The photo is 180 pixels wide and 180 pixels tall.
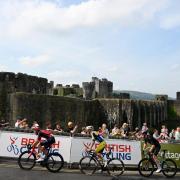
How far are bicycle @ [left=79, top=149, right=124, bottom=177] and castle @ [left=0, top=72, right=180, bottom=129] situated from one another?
1519 cm

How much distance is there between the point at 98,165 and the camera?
19172mm

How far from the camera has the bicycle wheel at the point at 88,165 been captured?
62.4 ft

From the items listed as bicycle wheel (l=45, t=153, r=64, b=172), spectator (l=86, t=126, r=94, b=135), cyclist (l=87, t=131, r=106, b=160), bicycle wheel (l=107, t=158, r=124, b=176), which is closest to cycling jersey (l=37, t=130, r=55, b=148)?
bicycle wheel (l=45, t=153, r=64, b=172)

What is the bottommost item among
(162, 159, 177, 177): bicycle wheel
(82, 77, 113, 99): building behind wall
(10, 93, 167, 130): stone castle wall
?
(162, 159, 177, 177): bicycle wheel

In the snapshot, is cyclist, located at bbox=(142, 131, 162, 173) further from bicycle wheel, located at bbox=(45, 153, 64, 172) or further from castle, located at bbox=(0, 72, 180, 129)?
castle, located at bbox=(0, 72, 180, 129)

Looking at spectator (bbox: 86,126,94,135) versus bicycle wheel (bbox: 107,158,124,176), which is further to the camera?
spectator (bbox: 86,126,94,135)

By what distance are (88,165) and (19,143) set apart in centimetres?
314

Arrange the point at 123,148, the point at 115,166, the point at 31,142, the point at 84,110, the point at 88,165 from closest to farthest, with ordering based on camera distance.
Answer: the point at 88,165
the point at 115,166
the point at 31,142
the point at 123,148
the point at 84,110

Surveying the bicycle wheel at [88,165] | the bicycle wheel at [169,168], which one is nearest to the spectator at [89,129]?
the bicycle wheel at [88,165]

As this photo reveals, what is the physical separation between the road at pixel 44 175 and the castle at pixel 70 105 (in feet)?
47.5

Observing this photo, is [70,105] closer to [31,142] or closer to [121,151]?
[121,151]

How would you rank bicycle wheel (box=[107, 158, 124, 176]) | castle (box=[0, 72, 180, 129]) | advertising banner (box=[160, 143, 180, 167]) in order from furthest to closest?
castle (box=[0, 72, 180, 129]) < advertising banner (box=[160, 143, 180, 167]) < bicycle wheel (box=[107, 158, 124, 176])

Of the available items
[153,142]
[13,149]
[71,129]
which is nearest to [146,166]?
[153,142]

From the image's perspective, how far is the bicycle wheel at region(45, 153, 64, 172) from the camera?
18656 millimetres
